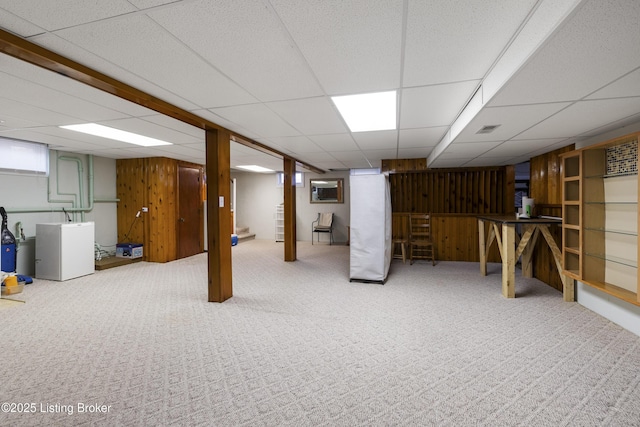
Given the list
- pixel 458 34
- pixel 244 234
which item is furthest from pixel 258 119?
pixel 244 234

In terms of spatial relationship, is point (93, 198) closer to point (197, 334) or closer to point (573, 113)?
point (197, 334)

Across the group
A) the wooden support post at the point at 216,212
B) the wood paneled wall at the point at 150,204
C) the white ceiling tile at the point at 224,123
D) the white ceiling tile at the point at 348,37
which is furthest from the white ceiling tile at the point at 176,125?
the wood paneled wall at the point at 150,204

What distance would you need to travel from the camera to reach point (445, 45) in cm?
181

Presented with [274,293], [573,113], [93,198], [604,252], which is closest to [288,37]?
[573,113]

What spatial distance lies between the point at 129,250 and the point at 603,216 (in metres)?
7.72

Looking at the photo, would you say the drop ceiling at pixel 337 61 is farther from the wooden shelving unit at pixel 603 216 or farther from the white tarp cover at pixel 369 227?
the white tarp cover at pixel 369 227

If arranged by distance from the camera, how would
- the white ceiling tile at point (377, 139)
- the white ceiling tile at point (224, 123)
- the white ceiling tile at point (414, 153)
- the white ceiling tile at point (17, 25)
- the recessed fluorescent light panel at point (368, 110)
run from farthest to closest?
the white ceiling tile at point (414, 153) → the white ceiling tile at point (377, 139) → the white ceiling tile at point (224, 123) → the recessed fluorescent light panel at point (368, 110) → the white ceiling tile at point (17, 25)

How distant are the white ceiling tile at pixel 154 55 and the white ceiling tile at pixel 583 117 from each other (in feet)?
9.36

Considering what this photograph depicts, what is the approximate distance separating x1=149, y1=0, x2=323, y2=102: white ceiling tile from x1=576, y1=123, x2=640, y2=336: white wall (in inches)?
131

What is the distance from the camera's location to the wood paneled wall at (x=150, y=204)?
631cm

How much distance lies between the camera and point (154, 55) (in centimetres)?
196

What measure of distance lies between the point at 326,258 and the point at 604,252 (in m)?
4.69

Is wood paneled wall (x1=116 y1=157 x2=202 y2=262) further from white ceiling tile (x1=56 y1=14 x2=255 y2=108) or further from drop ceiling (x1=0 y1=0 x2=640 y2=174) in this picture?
white ceiling tile (x1=56 y1=14 x2=255 y2=108)

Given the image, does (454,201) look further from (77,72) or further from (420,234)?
(77,72)
